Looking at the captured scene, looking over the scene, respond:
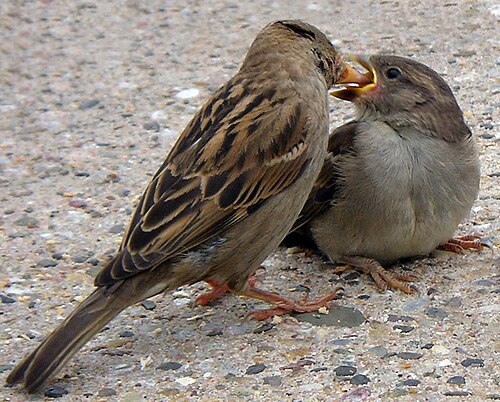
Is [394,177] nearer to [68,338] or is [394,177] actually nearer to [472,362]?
[472,362]

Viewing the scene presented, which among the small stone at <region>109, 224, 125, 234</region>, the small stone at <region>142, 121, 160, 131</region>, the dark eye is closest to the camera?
the dark eye

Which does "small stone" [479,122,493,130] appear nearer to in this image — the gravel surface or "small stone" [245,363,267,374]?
the gravel surface

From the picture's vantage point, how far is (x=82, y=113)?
278 inches

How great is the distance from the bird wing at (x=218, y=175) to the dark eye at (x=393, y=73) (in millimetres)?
536

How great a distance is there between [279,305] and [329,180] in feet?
1.96

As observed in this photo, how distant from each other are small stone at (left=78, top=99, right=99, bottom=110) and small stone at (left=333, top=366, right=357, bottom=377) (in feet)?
Result: 10.8

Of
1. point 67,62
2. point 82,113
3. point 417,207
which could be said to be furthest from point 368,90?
point 67,62

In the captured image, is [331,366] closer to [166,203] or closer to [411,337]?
[411,337]

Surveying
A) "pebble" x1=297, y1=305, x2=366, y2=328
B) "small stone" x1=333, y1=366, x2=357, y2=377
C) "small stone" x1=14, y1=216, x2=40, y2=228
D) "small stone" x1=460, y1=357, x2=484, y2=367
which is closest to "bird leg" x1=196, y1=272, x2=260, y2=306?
"pebble" x1=297, y1=305, x2=366, y2=328

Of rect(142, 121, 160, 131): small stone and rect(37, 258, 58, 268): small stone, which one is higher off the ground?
rect(142, 121, 160, 131): small stone

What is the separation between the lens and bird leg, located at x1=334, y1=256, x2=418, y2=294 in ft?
16.2

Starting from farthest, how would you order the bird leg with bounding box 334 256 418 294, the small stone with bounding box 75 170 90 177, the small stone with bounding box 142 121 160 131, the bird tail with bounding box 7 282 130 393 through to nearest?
the small stone with bounding box 142 121 160 131 < the small stone with bounding box 75 170 90 177 < the bird leg with bounding box 334 256 418 294 < the bird tail with bounding box 7 282 130 393

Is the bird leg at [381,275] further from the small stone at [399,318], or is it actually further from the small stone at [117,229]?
the small stone at [117,229]

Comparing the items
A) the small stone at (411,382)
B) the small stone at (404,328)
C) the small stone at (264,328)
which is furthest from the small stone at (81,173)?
the small stone at (411,382)
